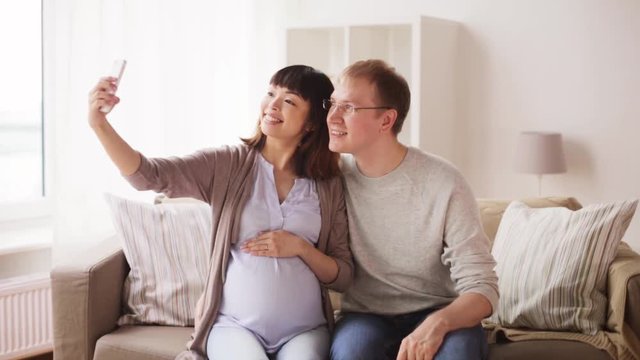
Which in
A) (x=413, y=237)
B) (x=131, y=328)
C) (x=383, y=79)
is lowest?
(x=131, y=328)

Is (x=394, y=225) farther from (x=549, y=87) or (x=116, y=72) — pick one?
(x=549, y=87)

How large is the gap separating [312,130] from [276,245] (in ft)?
1.19

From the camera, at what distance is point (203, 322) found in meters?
2.14

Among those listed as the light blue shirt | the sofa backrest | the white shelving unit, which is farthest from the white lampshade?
the light blue shirt

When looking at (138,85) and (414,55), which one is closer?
(138,85)

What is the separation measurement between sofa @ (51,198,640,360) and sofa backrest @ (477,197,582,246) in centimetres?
31

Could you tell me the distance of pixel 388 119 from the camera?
218cm

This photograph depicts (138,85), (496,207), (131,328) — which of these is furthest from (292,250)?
(138,85)

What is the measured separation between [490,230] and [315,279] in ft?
2.54

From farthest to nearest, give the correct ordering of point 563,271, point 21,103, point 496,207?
point 21,103, point 496,207, point 563,271

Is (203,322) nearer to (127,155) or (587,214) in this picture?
(127,155)

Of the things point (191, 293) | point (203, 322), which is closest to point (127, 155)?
point (203, 322)

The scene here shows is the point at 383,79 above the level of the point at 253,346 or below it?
above

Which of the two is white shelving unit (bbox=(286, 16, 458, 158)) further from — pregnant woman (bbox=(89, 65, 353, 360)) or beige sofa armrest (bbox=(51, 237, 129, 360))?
beige sofa armrest (bbox=(51, 237, 129, 360))
